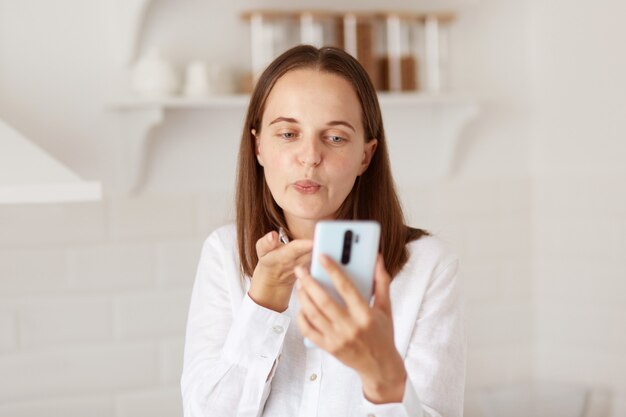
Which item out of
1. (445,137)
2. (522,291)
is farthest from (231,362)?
(522,291)

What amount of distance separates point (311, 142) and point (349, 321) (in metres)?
0.36

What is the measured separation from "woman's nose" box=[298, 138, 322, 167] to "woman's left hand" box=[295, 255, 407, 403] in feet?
0.83

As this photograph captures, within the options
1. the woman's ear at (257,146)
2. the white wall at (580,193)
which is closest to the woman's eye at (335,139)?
the woman's ear at (257,146)

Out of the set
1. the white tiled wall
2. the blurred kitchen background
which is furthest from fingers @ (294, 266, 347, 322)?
the white tiled wall

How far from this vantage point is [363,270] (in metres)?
0.97

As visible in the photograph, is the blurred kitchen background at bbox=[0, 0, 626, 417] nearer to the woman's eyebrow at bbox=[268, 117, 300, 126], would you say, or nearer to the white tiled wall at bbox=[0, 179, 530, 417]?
the white tiled wall at bbox=[0, 179, 530, 417]

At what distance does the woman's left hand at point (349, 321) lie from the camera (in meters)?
0.90

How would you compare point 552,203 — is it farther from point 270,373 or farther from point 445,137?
point 270,373

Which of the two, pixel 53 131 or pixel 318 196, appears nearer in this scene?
pixel 318 196

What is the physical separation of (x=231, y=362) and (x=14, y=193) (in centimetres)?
44

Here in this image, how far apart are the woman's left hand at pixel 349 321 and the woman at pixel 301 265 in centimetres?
12

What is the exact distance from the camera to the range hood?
137cm

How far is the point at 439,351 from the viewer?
1250 millimetres

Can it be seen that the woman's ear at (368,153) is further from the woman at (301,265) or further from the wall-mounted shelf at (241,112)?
the wall-mounted shelf at (241,112)
